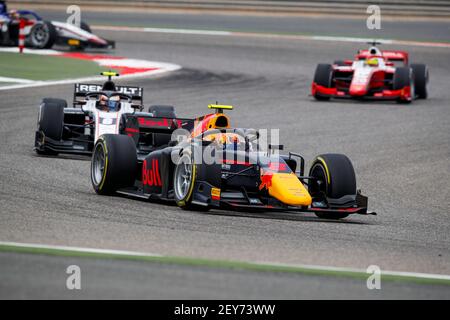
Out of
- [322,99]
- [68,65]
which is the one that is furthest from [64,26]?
[322,99]

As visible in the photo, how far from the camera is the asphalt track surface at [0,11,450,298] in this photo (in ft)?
33.1

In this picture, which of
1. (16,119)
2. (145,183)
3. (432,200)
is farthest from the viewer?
(16,119)

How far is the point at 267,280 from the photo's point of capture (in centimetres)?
846

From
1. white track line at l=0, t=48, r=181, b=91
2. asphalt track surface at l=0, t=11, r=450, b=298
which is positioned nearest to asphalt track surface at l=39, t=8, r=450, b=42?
asphalt track surface at l=0, t=11, r=450, b=298

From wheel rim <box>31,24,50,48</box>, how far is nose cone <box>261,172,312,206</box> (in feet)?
65.7

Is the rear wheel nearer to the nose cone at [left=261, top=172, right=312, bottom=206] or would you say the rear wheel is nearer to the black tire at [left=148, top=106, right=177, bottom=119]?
the black tire at [left=148, top=106, right=177, bottom=119]

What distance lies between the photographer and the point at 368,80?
2527 cm

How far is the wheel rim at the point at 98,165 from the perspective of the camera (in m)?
13.5

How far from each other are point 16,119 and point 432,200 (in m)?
8.81

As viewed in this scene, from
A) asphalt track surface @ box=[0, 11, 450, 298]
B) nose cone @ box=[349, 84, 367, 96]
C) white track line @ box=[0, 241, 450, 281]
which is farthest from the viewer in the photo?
nose cone @ box=[349, 84, 367, 96]

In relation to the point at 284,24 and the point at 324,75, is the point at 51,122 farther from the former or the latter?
the point at 284,24

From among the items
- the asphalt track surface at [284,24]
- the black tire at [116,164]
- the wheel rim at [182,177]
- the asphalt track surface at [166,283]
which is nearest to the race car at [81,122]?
the black tire at [116,164]

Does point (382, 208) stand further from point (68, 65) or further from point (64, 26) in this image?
point (64, 26)

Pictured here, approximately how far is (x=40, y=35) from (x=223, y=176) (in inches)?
787
